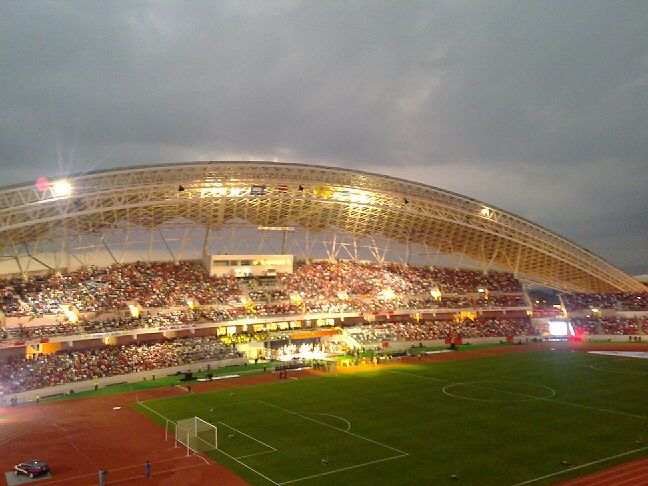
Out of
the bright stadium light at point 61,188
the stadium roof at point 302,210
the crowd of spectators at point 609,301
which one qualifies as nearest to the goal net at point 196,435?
the stadium roof at point 302,210

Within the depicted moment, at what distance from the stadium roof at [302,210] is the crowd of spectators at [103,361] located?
40.7ft

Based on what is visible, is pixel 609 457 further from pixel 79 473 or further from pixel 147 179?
pixel 147 179

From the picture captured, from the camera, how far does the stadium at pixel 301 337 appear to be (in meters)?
23.3

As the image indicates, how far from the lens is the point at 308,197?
60656 millimetres

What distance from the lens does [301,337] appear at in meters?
61.6

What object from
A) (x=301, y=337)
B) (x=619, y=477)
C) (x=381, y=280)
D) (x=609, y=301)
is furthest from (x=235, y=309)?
(x=609, y=301)

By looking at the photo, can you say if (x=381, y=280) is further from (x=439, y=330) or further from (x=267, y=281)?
(x=267, y=281)

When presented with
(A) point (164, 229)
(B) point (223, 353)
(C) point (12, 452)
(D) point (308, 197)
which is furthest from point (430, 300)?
(C) point (12, 452)

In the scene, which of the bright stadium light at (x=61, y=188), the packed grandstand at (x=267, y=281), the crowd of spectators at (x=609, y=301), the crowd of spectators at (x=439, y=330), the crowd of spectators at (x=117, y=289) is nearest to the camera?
the bright stadium light at (x=61, y=188)

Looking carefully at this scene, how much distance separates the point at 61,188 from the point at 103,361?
1650cm

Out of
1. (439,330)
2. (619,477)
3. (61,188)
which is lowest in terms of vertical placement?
(619,477)

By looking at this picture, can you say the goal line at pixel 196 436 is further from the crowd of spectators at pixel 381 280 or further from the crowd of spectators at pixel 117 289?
the crowd of spectators at pixel 381 280

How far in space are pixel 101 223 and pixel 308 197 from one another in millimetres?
23568

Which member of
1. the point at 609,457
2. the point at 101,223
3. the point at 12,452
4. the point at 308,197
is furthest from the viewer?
the point at 308,197
